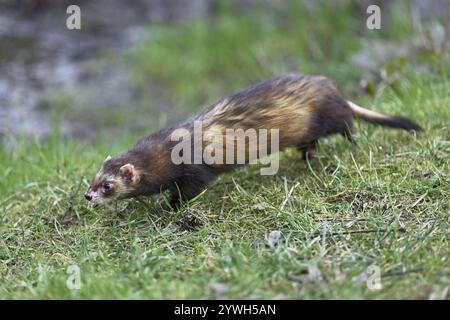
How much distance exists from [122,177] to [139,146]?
1.30 feet

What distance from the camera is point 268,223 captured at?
17.0ft

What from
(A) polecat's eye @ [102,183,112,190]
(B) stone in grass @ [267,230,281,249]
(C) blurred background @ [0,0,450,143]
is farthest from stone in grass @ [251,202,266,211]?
(C) blurred background @ [0,0,450,143]

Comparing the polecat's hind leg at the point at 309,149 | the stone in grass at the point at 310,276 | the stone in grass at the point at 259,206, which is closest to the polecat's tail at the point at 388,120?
the polecat's hind leg at the point at 309,149

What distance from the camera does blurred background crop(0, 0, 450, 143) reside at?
10.3 metres

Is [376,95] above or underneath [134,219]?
above

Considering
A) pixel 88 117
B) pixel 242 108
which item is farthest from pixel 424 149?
pixel 88 117

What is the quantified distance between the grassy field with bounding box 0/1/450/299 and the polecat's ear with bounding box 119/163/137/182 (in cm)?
32

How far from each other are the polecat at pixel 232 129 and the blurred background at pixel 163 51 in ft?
10.5

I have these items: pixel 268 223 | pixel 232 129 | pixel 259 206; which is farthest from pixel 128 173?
pixel 268 223

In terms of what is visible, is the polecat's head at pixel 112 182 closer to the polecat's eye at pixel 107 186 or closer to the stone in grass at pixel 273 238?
the polecat's eye at pixel 107 186

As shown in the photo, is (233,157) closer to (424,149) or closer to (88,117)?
(424,149)

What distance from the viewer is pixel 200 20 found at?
12.0 metres

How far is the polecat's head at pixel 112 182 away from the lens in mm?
5582

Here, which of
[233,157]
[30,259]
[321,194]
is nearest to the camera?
[30,259]
